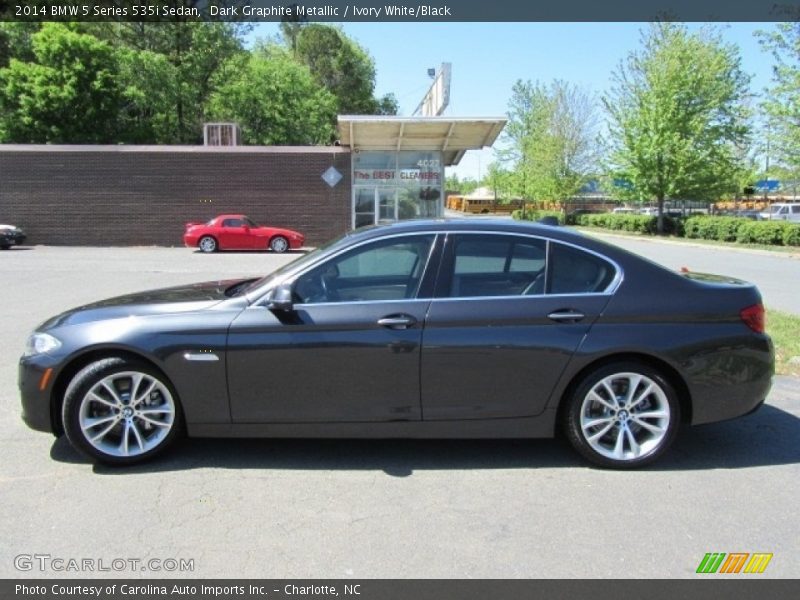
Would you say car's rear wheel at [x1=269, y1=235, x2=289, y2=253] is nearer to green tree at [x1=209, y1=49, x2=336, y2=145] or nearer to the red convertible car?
the red convertible car

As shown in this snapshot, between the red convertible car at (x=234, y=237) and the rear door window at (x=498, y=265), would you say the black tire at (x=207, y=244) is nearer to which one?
the red convertible car at (x=234, y=237)

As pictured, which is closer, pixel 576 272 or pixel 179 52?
pixel 576 272

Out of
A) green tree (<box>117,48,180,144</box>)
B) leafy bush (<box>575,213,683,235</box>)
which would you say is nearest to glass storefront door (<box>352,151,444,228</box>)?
leafy bush (<box>575,213,683,235</box>)

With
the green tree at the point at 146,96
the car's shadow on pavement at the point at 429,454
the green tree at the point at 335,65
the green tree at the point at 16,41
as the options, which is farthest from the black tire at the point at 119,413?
the green tree at the point at 335,65

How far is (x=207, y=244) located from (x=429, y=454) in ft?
66.0

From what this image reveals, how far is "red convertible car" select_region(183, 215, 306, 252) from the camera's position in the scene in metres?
22.7

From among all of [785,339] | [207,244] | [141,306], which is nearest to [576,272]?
[141,306]

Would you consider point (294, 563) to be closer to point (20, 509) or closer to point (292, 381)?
point (292, 381)

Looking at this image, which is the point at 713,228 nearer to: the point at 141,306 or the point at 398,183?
the point at 398,183

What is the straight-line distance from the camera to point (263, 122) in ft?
127

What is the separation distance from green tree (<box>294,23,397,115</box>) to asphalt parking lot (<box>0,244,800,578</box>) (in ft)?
164

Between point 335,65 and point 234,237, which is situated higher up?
point 335,65

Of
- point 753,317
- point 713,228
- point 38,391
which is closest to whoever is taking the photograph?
point 38,391

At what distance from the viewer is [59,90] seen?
29766 mm
